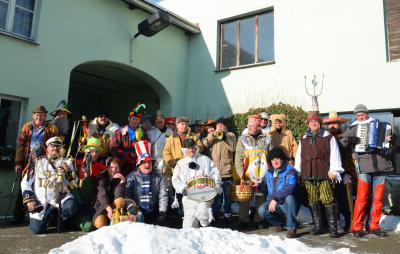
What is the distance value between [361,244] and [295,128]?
4.20 metres

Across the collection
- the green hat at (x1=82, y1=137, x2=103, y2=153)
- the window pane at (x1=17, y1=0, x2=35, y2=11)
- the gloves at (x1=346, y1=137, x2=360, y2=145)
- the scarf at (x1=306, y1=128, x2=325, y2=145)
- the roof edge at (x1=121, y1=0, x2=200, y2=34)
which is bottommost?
the green hat at (x1=82, y1=137, x2=103, y2=153)

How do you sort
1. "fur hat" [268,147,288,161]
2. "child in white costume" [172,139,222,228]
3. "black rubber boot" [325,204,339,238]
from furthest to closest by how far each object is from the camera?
"fur hat" [268,147,288,161]
"child in white costume" [172,139,222,228]
"black rubber boot" [325,204,339,238]

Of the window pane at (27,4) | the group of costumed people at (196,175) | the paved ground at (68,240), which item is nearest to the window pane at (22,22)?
the window pane at (27,4)

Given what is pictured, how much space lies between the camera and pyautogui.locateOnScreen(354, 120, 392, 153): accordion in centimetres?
515

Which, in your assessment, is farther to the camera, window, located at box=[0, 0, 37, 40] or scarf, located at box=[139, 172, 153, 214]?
window, located at box=[0, 0, 37, 40]

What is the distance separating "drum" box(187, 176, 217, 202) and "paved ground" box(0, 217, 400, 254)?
40.9 inches

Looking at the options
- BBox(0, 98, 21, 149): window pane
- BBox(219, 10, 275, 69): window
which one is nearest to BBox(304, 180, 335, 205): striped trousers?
BBox(219, 10, 275, 69): window

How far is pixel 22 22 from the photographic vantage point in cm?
732

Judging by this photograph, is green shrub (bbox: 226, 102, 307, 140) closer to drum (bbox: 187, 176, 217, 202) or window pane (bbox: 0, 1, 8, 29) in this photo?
drum (bbox: 187, 176, 217, 202)

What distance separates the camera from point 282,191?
17.6ft

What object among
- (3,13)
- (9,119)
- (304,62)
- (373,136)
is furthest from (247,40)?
(9,119)

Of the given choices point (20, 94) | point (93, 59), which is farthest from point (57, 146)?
point (93, 59)

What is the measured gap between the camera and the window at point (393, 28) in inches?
321

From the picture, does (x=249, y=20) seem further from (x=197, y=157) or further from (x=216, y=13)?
(x=197, y=157)
